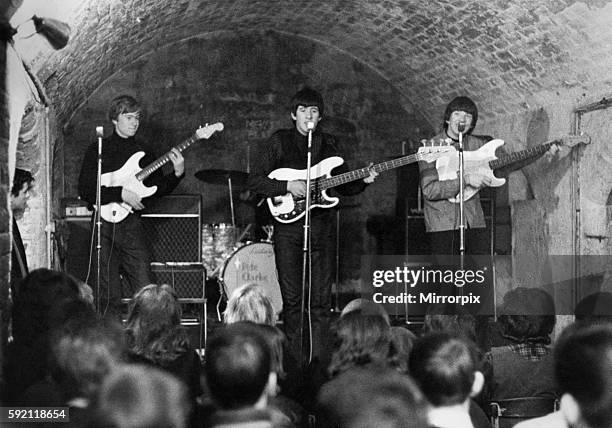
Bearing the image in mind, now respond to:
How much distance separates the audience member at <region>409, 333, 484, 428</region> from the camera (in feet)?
9.34

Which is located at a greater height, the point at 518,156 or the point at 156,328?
the point at 518,156

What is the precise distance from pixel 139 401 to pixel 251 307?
2300mm

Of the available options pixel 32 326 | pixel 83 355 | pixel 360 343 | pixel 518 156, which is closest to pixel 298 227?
pixel 518 156

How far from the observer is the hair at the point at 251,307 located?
4.33m

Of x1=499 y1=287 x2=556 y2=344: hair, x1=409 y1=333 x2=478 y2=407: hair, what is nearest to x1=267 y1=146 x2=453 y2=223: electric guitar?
x1=499 y1=287 x2=556 y2=344: hair

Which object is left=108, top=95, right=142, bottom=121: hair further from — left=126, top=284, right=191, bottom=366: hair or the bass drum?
left=126, top=284, right=191, bottom=366: hair

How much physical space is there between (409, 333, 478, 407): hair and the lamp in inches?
125

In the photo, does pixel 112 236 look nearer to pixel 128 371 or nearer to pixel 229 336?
pixel 229 336

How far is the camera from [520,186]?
8.02m

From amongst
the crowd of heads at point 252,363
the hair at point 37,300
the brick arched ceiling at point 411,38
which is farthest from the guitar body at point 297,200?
the hair at point 37,300

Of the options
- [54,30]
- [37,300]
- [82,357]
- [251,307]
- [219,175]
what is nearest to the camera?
[82,357]

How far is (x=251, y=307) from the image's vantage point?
14.3 feet

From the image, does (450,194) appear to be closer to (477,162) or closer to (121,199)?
(477,162)

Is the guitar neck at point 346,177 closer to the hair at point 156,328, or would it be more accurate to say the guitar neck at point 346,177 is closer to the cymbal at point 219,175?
the cymbal at point 219,175
